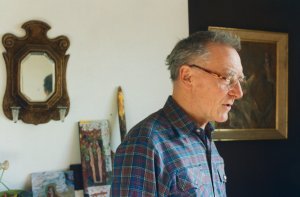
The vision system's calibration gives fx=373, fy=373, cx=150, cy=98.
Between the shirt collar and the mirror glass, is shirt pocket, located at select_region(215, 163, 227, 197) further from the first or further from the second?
the mirror glass

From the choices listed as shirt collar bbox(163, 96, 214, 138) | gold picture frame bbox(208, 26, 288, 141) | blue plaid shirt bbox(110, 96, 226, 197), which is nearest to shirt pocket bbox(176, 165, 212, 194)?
blue plaid shirt bbox(110, 96, 226, 197)

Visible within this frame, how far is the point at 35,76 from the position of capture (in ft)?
7.14

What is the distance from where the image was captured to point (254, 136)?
2.77m

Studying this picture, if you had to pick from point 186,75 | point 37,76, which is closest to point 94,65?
point 37,76

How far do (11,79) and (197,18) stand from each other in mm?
1319

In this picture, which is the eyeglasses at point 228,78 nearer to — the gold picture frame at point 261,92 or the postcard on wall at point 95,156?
the postcard on wall at point 95,156

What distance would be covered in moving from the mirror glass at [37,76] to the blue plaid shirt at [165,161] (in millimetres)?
1141

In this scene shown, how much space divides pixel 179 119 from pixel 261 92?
174cm

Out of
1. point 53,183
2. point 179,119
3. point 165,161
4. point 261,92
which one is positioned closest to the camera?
point 165,161

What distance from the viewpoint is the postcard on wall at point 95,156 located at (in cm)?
224

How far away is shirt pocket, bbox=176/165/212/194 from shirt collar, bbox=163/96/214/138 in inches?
5.1

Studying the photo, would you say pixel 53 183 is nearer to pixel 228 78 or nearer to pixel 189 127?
pixel 189 127

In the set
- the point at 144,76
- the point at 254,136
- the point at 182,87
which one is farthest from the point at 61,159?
the point at 254,136

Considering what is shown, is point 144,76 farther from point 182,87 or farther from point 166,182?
point 166,182
